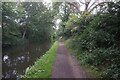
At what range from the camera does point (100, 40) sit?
13.8 metres

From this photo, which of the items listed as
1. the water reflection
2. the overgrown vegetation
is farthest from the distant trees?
the overgrown vegetation

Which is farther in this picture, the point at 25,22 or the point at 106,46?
the point at 25,22

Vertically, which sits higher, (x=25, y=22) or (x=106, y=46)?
(x=25, y=22)

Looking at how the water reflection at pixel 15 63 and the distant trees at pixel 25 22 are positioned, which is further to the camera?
the distant trees at pixel 25 22

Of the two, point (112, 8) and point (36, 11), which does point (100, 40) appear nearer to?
point (112, 8)

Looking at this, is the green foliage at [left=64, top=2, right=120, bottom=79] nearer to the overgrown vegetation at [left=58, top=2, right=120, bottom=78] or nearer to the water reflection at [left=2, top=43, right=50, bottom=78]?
the overgrown vegetation at [left=58, top=2, right=120, bottom=78]

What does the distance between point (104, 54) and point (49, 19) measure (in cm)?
4721

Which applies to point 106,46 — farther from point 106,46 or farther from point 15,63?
point 15,63

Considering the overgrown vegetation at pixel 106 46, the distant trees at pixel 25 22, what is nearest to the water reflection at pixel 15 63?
the overgrown vegetation at pixel 106 46

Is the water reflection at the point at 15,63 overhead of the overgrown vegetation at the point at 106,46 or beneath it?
beneath

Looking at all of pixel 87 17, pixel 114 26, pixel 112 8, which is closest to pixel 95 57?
pixel 114 26

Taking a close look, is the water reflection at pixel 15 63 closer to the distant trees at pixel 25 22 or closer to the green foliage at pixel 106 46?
the green foliage at pixel 106 46

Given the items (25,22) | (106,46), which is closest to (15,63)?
(106,46)

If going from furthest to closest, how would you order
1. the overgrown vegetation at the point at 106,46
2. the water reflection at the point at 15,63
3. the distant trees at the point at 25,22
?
the distant trees at the point at 25,22 → the water reflection at the point at 15,63 → the overgrown vegetation at the point at 106,46
